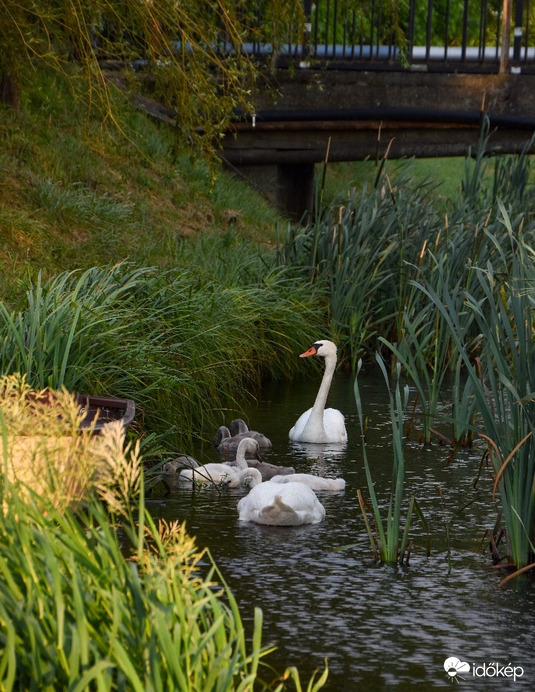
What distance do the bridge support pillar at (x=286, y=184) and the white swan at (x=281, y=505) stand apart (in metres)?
13.1

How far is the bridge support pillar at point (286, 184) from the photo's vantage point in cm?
2034

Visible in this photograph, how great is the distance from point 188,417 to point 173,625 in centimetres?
549

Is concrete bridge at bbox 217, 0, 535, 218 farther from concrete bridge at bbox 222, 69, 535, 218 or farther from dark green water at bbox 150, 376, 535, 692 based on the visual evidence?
dark green water at bbox 150, 376, 535, 692

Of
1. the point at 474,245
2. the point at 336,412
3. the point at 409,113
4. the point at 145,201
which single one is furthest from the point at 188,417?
the point at 409,113

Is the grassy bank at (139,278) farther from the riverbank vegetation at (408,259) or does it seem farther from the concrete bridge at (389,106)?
the concrete bridge at (389,106)

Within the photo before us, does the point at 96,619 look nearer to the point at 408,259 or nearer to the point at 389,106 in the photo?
the point at 408,259

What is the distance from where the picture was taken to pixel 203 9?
13.7 metres

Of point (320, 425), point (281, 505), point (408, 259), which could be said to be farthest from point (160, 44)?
point (281, 505)

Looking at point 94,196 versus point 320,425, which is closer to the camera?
point 320,425

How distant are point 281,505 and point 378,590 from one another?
1084 mm

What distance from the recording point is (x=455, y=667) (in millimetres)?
4910

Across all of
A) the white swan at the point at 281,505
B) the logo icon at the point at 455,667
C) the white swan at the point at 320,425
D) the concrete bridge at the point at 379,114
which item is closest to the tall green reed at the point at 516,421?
the logo icon at the point at 455,667

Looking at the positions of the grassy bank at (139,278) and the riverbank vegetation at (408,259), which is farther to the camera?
the riverbank vegetation at (408,259)

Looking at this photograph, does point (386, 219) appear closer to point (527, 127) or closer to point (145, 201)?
point (145, 201)
